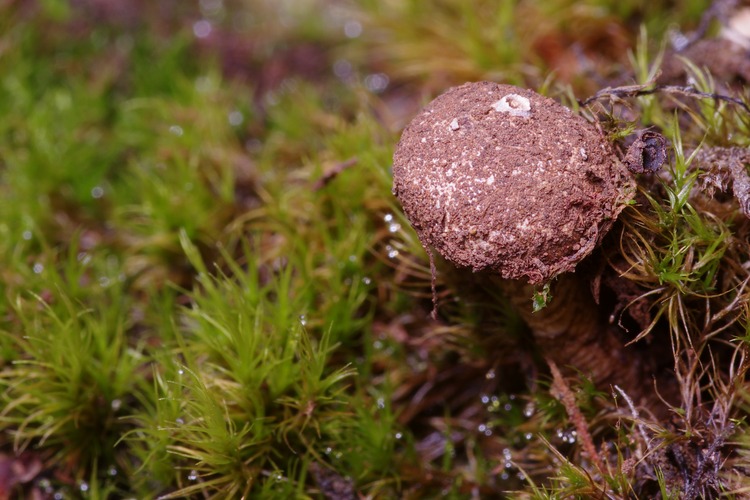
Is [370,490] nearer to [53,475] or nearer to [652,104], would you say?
[53,475]

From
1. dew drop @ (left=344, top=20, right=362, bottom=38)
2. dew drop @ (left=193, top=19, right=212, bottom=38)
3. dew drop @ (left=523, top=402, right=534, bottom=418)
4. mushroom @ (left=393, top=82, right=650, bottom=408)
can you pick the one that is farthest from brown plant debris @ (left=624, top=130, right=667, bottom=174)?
dew drop @ (left=193, top=19, right=212, bottom=38)

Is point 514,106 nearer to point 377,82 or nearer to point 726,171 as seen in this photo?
point 726,171

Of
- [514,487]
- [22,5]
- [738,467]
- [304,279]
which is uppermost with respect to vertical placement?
[22,5]

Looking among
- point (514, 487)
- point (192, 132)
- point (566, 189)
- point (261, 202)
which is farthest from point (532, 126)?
point (192, 132)

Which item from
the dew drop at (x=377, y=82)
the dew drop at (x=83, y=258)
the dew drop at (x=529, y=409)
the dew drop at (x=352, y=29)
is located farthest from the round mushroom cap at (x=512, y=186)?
the dew drop at (x=352, y=29)

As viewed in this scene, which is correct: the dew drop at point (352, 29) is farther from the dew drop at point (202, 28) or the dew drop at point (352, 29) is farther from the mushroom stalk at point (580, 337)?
the mushroom stalk at point (580, 337)

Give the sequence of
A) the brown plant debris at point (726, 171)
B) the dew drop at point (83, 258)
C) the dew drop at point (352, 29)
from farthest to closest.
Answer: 1. the dew drop at point (352, 29)
2. the dew drop at point (83, 258)
3. the brown plant debris at point (726, 171)

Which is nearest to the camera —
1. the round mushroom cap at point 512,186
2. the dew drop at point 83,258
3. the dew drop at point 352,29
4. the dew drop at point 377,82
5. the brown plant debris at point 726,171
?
the round mushroom cap at point 512,186
